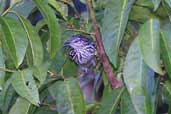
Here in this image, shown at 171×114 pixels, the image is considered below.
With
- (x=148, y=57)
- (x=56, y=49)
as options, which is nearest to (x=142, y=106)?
(x=148, y=57)

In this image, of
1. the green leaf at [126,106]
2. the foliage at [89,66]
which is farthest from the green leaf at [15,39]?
the green leaf at [126,106]

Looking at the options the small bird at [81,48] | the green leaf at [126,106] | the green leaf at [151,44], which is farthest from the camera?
the small bird at [81,48]

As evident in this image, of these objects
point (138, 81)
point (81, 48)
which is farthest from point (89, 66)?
point (138, 81)

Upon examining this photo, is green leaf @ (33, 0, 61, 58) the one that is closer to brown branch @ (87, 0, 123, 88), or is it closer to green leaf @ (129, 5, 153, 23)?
brown branch @ (87, 0, 123, 88)

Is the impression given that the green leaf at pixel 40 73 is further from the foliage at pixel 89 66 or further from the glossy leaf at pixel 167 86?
the glossy leaf at pixel 167 86

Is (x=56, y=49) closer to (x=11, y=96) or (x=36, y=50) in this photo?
(x=36, y=50)

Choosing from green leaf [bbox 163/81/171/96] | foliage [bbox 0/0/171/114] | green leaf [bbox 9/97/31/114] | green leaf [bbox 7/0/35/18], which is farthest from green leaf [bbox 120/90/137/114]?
green leaf [bbox 7/0/35/18]

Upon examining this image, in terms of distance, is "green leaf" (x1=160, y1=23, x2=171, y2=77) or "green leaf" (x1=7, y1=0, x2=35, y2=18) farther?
"green leaf" (x1=7, y1=0, x2=35, y2=18)
